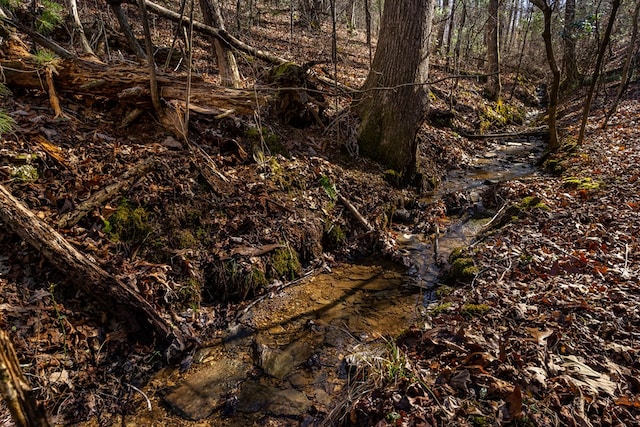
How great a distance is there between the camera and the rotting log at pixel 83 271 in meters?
3.23

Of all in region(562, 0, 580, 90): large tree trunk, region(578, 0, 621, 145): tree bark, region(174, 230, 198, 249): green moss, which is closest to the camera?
region(174, 230, 198, 249): green moss

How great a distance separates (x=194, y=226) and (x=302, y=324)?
1.76 m

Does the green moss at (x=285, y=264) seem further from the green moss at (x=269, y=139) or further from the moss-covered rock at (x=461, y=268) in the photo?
the moss-covered rock at (x=461, y=268)

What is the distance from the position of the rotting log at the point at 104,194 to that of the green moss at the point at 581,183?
22.7ft

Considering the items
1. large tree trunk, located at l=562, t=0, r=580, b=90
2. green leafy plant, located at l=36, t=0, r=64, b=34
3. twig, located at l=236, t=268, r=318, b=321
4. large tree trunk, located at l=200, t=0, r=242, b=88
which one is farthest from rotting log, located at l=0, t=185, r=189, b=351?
large tree trunk, located at l=562, t=0, r=580, b=90

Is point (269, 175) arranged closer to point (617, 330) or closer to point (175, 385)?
point (175, 385)

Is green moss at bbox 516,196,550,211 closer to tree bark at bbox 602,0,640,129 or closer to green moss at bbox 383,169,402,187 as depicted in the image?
green moss at bbox 383,169,402,187

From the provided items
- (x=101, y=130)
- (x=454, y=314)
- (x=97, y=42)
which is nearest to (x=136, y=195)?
(x=101, y=130)

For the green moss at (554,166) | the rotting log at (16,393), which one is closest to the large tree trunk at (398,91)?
the green moss at (554,166)

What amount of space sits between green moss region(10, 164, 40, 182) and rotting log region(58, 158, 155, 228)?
1.81 ft

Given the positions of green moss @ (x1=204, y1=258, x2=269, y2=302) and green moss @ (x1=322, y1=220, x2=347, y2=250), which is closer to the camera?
green moss @ (x1=204, y1=258, x2=269, y2=302)

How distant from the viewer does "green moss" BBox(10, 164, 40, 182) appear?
11.8ft

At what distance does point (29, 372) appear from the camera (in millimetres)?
2773

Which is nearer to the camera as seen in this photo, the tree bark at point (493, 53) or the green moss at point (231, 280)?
the green moss at point (231, 280)
